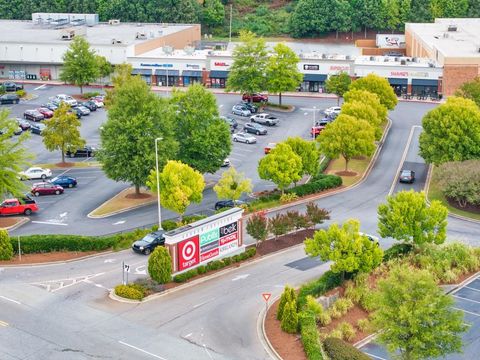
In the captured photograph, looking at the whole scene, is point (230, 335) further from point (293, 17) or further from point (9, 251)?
point (293, 17)

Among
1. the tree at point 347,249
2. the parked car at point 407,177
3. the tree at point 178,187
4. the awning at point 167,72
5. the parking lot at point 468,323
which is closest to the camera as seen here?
the parking lot at point 468,323

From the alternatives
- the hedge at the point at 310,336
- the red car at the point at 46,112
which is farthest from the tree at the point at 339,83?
the hedge at the point at 310,336

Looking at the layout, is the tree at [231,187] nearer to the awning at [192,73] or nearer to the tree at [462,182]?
the tree at [462,182]

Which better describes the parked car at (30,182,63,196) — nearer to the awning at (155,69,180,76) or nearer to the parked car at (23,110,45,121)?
the parked car at (23,110,45,121)

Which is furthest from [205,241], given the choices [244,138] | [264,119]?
[264,119]

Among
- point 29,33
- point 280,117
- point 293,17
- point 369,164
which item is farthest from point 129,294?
point 293,17

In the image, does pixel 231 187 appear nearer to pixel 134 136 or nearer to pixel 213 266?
pixel 134 136

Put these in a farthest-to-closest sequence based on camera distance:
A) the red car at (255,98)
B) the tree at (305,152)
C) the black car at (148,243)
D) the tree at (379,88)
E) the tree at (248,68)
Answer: the red car at (255,98)
the tree at (248,68)
the tree at (379,88)
the tree at (305,152)
the black car at (148,243)

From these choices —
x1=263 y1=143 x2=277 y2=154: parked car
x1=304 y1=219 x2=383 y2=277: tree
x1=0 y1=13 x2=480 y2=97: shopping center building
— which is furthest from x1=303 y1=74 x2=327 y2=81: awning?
x1=304 y1=219 x2=383 y2=277: tree
